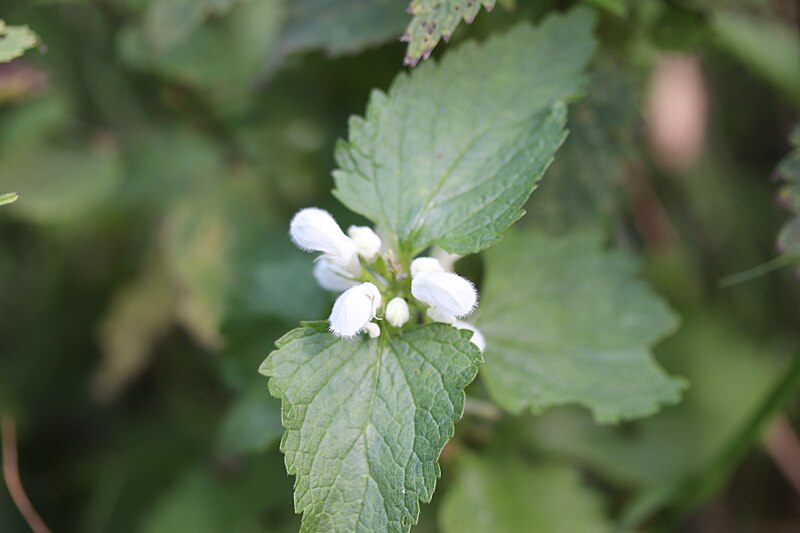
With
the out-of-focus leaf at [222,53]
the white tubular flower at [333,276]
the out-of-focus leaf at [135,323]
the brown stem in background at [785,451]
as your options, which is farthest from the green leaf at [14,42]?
the brown stem in background at [785,451]

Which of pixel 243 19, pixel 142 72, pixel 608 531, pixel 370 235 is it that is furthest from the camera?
pixel 142 72

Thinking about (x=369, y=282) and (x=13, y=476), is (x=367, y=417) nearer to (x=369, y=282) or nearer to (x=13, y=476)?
(x=369, y=282)

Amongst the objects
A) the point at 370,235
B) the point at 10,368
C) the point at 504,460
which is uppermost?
the point at 370,235

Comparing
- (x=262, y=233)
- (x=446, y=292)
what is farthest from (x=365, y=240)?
(x=262, y=233)

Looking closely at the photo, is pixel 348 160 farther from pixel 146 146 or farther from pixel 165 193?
pixel 146 146

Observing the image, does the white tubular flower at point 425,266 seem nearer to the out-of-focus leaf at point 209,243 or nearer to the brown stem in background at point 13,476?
the out-of-focus leaf at point 209,243

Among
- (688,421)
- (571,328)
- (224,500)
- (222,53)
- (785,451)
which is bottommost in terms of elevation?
(785,451)

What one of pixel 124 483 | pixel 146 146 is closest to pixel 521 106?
pixel 146 146
